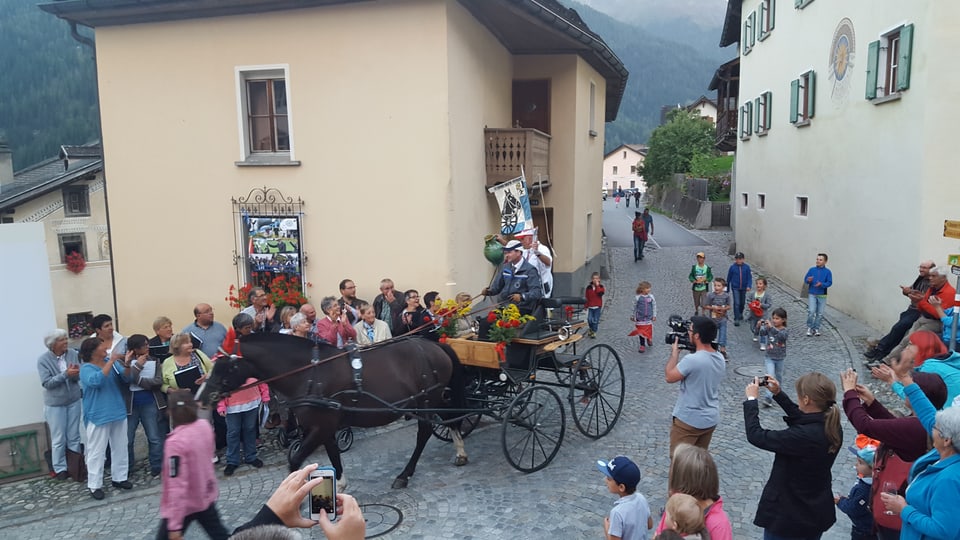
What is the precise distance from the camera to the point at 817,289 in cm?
1291

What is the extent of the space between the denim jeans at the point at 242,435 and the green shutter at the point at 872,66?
511 inches

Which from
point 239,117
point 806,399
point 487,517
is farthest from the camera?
point 239,117

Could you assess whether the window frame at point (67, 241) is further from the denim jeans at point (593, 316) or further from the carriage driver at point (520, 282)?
the carriage driver at point (520, 282)

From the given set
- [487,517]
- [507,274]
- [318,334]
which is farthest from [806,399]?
[318,334]

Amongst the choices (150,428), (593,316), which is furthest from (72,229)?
(150,428)

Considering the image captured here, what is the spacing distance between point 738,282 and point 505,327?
8422 mm

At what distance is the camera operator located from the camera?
5.68m

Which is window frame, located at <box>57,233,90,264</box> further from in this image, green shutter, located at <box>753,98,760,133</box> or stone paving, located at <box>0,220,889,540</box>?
green shutter, located at <box>753,98,760,133</box>

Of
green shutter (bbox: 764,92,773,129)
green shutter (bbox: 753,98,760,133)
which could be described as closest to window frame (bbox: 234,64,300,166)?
green shutter (bbox: 764,92,773,129)

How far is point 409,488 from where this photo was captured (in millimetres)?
7062

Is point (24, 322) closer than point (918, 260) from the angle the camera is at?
Yes

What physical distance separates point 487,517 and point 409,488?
1060 millimetres

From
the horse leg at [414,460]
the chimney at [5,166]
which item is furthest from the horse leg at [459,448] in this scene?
the chimney at [5,166]

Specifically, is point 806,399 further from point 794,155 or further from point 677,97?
point 677,97
